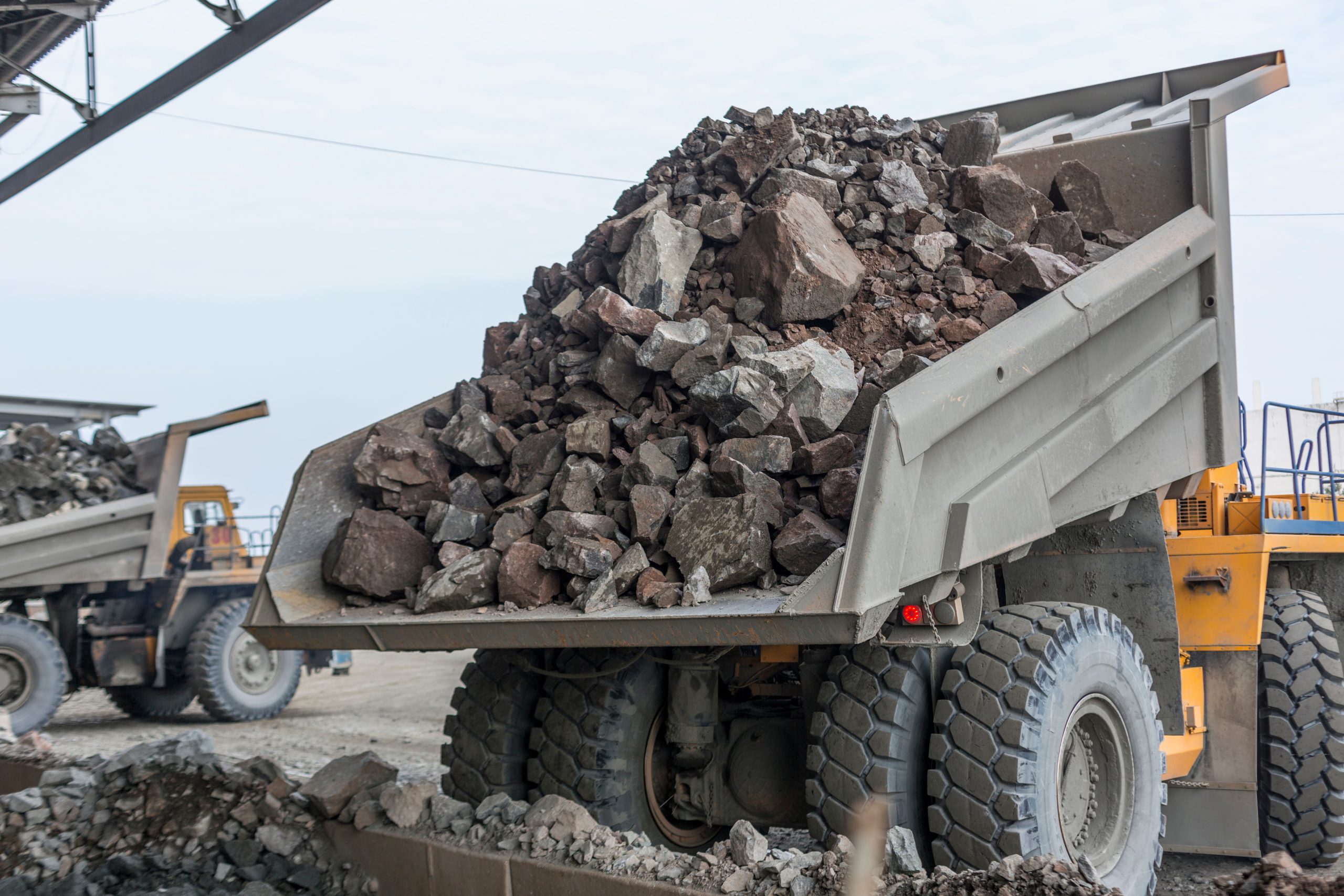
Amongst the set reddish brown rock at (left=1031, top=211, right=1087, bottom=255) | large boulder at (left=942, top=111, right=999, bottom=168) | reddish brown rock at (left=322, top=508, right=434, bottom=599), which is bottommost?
reddish brown rock at (left=322, top=508, right=434, bottom=599)

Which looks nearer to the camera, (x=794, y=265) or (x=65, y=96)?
(x=794, y=265)

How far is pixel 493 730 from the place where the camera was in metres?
4.18

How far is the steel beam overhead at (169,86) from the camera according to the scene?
29.1ft

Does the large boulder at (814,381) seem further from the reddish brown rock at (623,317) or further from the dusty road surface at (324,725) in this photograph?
the dusty road surface at (324,725)

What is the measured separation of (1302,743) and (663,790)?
3.02 metres

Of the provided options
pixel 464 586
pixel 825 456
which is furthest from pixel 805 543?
pixel 464 586

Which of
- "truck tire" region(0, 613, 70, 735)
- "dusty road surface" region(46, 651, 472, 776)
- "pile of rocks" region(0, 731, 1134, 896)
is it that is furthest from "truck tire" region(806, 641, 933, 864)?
"truck tire" region(0, 613, 70, 735)

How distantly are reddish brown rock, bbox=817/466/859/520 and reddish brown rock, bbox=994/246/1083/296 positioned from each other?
1202 mm

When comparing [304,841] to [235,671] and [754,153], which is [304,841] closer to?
[754,153]

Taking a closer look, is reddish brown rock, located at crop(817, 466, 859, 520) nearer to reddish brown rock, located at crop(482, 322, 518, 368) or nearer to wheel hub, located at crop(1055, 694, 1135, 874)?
wheel hub, located at crop(1055, 694, 1135, 874)

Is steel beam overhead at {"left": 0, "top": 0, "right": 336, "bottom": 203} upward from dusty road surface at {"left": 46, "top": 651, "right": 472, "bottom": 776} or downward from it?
upward

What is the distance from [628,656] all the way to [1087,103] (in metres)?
4.19

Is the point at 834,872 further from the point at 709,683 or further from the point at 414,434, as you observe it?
the point at 414,434

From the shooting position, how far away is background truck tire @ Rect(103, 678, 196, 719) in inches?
413
